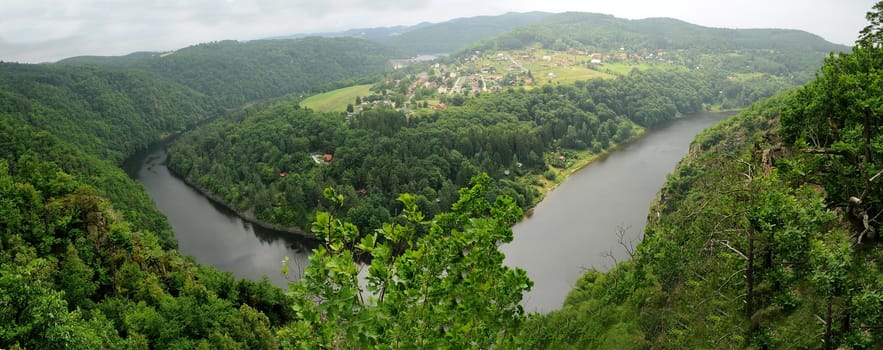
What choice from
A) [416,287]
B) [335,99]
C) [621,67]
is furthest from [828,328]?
[621,67]

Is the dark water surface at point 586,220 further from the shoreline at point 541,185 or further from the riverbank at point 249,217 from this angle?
the riverbank at point 249,217

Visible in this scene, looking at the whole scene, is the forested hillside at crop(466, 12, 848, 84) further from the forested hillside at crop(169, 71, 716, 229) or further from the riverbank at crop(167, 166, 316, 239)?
the riverbank at crop(167, 166, 316, 239)

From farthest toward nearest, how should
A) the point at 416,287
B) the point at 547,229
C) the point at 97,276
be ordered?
the point at 547,229
the point at 97,276
the point at 416,287

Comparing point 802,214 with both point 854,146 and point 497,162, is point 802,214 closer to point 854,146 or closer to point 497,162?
point 854,146

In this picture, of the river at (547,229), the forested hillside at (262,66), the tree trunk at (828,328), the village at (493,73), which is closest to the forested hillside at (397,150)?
the river at (547,229)

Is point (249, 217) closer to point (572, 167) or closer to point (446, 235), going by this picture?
point (572, 167)
